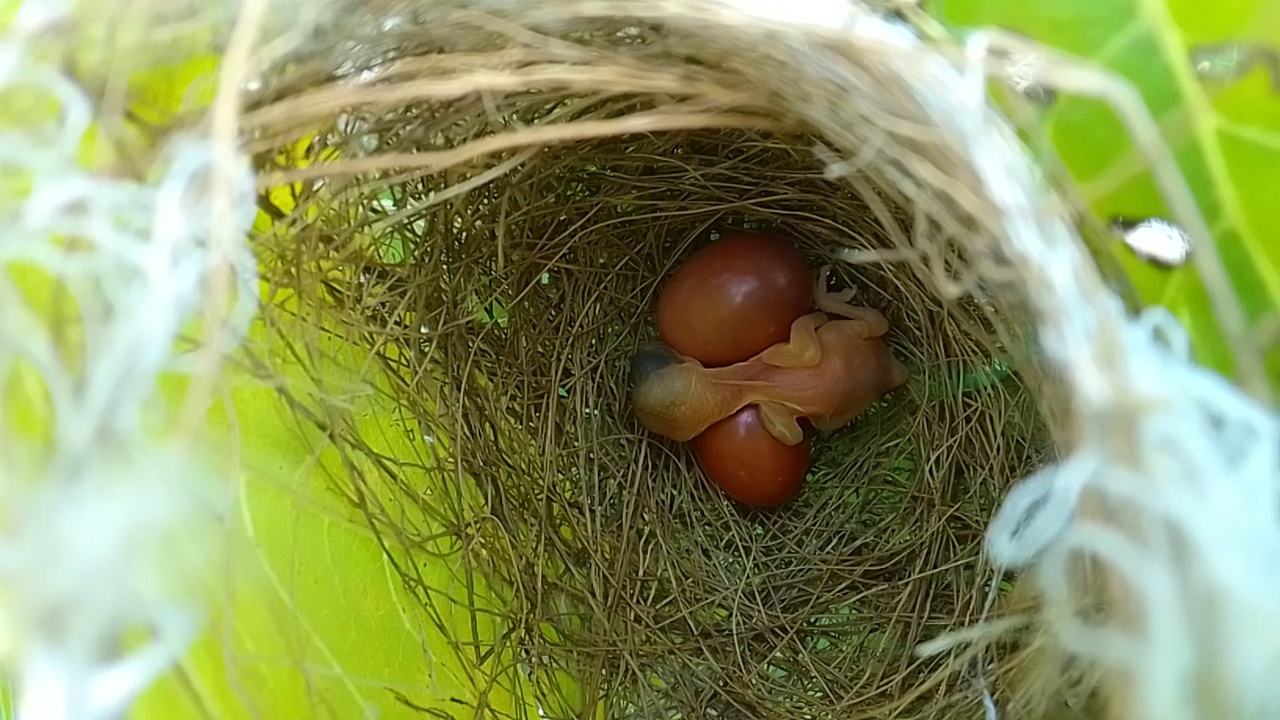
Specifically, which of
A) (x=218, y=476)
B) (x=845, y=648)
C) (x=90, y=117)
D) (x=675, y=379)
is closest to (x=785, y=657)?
(x=845, y=648)

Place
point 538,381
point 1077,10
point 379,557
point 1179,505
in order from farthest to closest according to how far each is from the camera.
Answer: point 538,381
point 379,557
point 1077,10
point 1179,505

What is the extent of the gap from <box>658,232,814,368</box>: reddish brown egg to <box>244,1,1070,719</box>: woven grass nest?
0.04 m

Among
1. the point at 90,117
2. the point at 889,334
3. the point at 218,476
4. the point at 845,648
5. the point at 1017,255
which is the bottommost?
the point at 845,648

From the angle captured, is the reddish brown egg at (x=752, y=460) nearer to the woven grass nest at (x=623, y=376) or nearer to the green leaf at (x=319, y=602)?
the woven grass nest at (x=623, y=376)

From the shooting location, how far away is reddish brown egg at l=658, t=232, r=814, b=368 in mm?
899

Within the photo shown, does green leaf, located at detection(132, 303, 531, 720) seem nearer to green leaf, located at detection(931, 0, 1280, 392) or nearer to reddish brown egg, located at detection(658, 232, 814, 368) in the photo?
reddish brown egg, located at detection(658, 232, 814, 368)

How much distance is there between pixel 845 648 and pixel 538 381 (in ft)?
1.29

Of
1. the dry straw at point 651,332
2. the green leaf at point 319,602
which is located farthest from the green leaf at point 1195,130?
the green leaf at point 319,602

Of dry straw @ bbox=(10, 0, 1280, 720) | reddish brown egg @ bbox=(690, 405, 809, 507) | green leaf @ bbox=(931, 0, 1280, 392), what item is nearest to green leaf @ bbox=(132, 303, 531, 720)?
dry straw @ bbox=(10, 0, 1280, 720)

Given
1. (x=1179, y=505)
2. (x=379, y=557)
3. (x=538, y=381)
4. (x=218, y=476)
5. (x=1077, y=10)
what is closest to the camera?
(x=1179, y=505)

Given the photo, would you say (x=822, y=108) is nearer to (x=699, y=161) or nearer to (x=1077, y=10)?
(x=1077, y=10)

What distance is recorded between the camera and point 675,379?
36.0 inches

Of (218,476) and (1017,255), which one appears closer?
(1017,255)

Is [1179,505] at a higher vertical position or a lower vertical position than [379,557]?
higher
